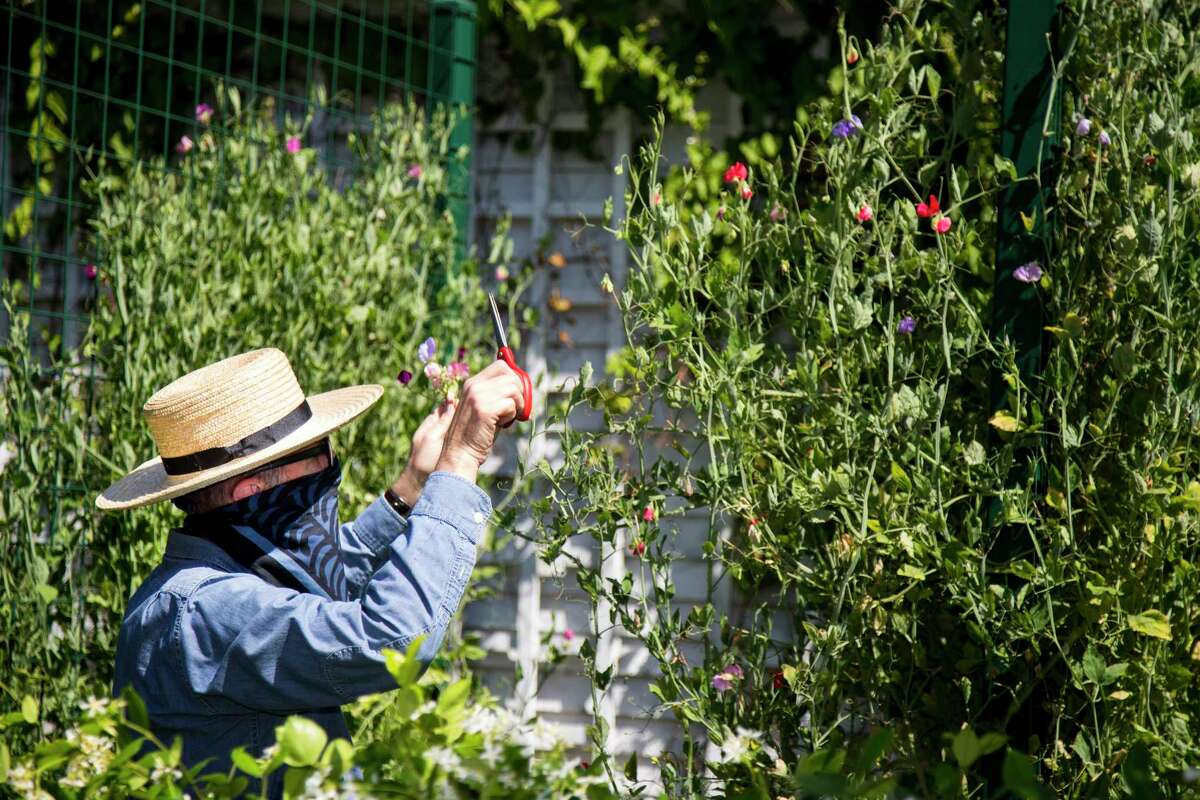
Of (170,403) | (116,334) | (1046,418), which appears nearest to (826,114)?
(1046,418)

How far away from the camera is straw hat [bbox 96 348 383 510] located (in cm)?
185

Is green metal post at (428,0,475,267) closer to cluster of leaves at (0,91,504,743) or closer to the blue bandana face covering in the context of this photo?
cluster of leaves at (0,91,504,743)

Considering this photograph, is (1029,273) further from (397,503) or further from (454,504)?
(397,503)

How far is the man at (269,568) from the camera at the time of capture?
168cm

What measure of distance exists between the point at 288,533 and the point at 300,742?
0.87m

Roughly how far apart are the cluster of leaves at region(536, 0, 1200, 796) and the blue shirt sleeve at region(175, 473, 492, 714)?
342mm

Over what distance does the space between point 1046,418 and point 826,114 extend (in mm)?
629

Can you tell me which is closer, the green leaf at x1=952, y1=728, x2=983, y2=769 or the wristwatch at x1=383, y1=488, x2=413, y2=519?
the green leaf at x1=952, y1=728, x2=983, y2=769

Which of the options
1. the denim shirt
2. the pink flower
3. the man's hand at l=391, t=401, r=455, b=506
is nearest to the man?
the denim shirt

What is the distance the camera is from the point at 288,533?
189 centimetres

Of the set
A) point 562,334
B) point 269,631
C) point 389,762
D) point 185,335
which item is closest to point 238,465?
point 269,631

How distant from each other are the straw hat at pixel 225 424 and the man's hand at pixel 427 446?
0.53ft

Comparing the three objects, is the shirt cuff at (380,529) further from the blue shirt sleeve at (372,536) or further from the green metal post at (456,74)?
the green metal post at (456,74)

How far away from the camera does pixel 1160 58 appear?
200cm
